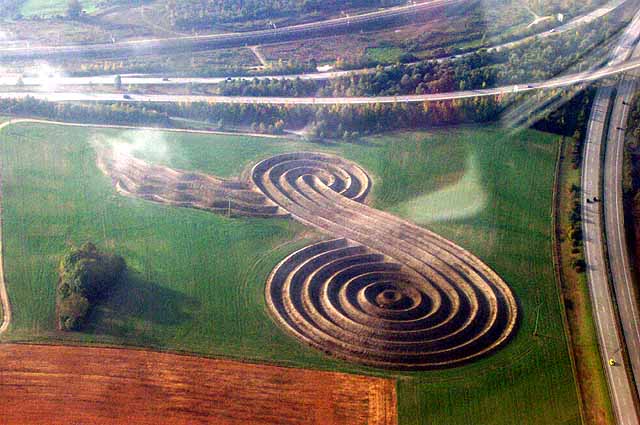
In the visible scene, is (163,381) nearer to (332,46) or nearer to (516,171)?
(516,171)

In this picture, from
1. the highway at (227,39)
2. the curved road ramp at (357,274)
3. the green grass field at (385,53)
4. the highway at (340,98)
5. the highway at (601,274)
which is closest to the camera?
the highway at (601,274)

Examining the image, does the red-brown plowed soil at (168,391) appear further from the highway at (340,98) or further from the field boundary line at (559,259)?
the highway at (340,98)

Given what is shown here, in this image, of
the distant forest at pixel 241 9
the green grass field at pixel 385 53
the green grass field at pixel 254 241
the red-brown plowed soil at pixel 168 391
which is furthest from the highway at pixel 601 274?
the distant forest at pixel 241 9

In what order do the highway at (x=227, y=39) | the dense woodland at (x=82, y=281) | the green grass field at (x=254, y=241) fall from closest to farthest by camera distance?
the green grass field at (x=254, y=241), the dense woodland at (x=82, y=281), the highway at (x=227, y=39)

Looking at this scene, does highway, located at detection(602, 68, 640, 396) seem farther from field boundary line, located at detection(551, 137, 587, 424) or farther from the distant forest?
the distant forest

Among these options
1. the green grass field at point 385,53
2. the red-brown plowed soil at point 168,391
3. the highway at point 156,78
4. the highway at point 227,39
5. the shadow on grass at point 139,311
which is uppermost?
the highway at point 227,39

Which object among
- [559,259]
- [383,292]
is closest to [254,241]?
[383,292]

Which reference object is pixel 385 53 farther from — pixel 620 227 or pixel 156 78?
pixel 620 227
